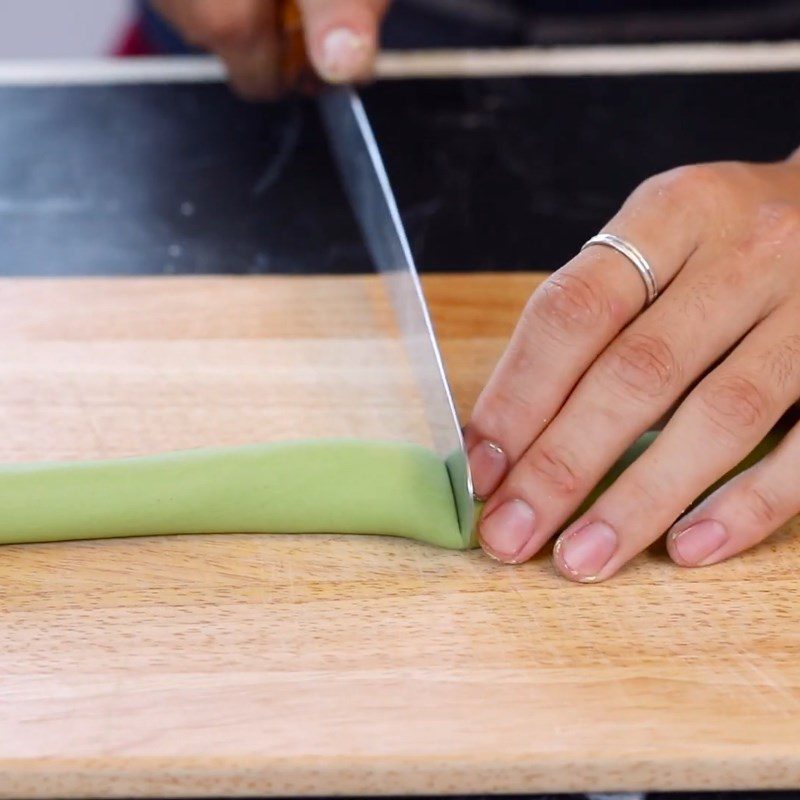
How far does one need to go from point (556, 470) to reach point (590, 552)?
7cm

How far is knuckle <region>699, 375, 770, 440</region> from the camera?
0.98m

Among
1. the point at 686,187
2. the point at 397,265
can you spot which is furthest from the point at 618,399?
the point at 397,265

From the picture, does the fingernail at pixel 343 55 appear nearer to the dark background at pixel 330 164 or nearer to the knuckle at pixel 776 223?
the dark background at pixel 330 164

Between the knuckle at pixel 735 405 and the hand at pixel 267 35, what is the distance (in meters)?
0.66

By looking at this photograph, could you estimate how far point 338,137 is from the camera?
1.56 meters

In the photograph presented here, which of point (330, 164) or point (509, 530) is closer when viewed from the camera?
point (509, 530)

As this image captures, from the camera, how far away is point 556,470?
97cm

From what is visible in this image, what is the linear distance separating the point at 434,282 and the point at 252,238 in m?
0.28

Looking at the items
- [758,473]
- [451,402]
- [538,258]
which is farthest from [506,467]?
[538,258]

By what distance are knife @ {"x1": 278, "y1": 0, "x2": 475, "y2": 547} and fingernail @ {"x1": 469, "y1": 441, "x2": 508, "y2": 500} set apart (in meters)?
0.01

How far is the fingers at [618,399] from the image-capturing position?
965 millimetres

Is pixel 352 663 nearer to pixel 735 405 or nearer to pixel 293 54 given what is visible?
pixel 735 405

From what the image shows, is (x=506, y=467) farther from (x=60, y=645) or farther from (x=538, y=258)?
(x=538, y=258)

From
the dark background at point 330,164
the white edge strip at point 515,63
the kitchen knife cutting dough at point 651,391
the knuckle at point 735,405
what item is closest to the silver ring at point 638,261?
the kitchen knife cutting dough at point 651,391
